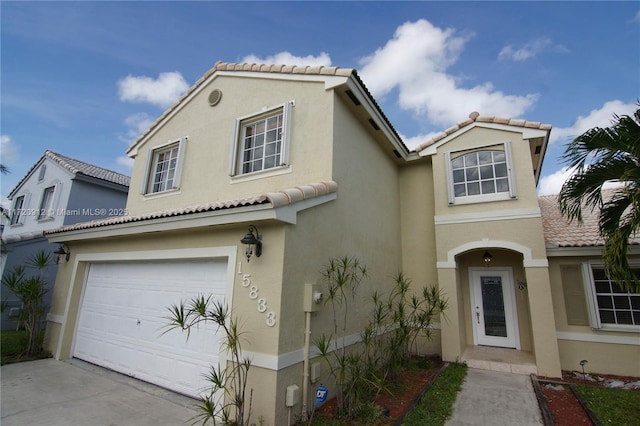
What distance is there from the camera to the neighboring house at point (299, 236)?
5609 millimetres

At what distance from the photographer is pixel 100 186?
57.4 feet

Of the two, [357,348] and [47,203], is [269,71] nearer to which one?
[357,348]

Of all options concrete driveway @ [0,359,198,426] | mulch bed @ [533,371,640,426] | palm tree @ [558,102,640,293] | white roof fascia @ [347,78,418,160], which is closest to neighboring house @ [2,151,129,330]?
concrete driveway @ [0,359,198,426]

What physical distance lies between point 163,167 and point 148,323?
6068 mm

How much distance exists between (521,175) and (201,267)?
9968mm

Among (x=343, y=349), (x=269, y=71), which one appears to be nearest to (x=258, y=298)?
(x=343, y=349)

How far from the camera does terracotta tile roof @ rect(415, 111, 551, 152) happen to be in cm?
945

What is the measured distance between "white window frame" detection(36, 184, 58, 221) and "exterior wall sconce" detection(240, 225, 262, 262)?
17512 mm

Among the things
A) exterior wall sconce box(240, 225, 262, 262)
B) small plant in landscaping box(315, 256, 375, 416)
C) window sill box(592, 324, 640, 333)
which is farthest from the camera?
window sill box(592, 324, 640, 333)

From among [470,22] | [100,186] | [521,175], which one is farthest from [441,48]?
[100,186]

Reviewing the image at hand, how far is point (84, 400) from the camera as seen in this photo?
20.2 feet

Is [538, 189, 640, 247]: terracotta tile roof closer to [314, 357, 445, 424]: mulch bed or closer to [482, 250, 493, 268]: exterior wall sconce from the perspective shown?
[482, 250, 493, 268]: exterior wall sconce

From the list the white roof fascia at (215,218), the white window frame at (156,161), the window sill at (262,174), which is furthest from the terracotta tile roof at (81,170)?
the window sill at (262,174)

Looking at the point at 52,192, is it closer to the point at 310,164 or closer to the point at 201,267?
the point at 201,267
